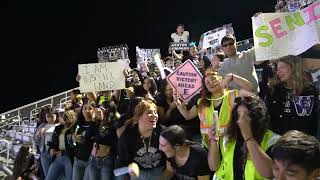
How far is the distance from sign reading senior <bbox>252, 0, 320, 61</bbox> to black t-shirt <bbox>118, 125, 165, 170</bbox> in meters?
1.41

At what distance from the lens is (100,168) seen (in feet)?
19.7

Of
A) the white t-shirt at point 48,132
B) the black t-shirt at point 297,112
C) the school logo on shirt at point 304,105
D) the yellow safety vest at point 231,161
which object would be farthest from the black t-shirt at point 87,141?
the school logo on shirt at point 304,105

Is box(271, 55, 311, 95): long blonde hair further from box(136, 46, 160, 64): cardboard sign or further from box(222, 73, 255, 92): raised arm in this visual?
Result: box(136, 46, 160, 64): cardboard sign

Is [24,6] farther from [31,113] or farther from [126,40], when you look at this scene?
[31,113]

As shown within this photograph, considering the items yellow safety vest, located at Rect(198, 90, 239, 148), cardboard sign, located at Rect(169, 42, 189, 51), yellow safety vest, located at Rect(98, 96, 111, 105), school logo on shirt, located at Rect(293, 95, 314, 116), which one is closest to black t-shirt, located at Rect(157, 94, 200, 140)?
yellow safety vest, located at Rect(198, 90, 239, 148)

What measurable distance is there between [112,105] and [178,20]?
16.1 meters

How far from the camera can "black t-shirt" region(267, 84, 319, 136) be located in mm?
3900

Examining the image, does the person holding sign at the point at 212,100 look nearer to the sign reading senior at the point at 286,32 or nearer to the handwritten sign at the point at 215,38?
the sign reading senior at the point at 286,32

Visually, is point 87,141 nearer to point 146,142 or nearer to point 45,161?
point 45,161

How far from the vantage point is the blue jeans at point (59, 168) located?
7.23 m

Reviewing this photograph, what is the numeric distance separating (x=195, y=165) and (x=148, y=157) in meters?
0.75

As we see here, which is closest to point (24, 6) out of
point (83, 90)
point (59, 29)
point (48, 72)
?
point (59, 29)

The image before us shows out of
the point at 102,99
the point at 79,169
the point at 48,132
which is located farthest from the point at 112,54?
the point at 79,169

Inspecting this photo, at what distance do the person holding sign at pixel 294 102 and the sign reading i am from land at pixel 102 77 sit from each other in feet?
11.8
